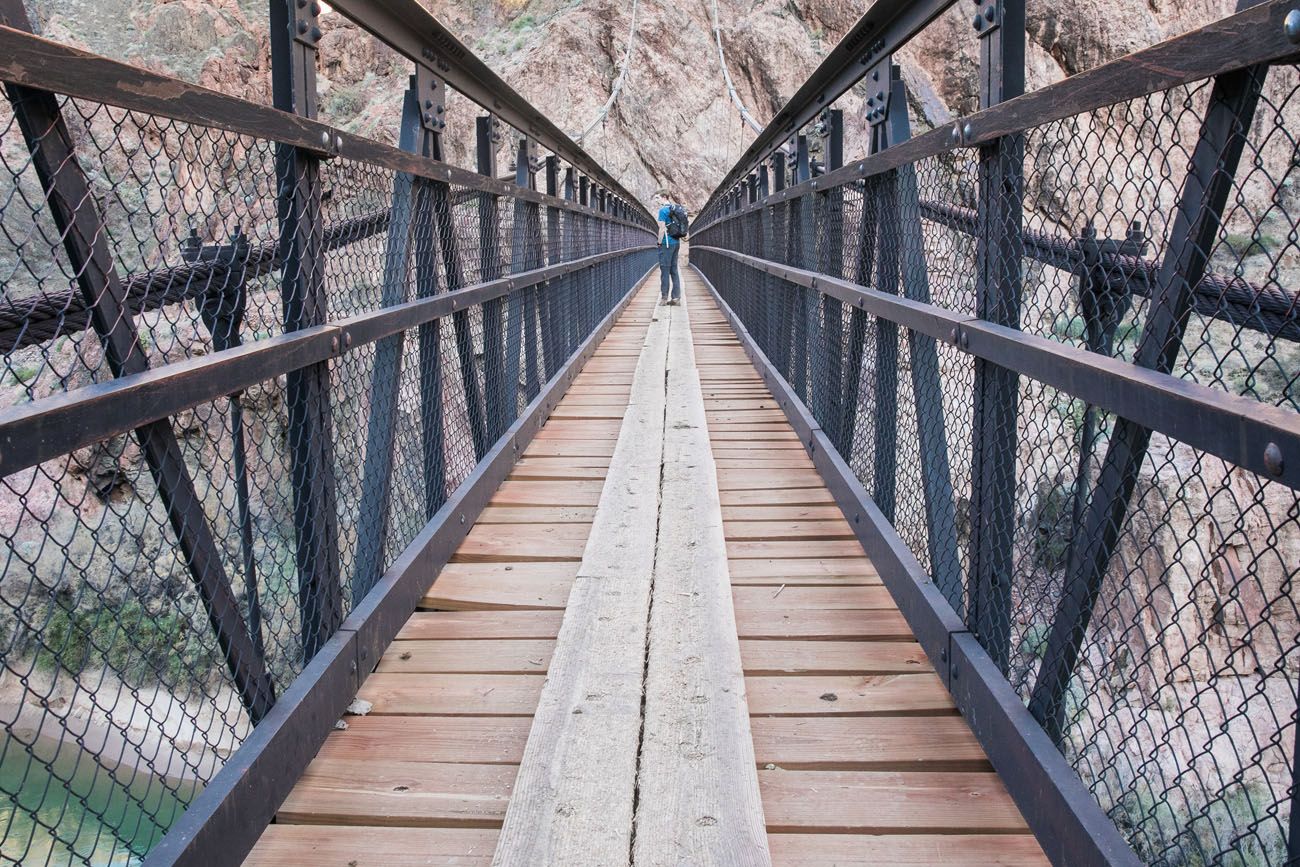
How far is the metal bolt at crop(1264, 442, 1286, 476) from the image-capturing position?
3.57 feet

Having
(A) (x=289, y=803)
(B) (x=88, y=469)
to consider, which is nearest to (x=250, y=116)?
(B) (x=88, y=469)

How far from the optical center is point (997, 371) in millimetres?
2072

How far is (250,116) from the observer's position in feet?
5.89

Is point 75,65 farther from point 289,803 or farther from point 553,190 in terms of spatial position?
point 553,190

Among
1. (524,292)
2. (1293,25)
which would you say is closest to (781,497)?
(524,292)

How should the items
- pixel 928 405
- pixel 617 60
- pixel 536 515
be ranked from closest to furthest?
pixel 928 405 → pixel 536 515 → pixel 617 60

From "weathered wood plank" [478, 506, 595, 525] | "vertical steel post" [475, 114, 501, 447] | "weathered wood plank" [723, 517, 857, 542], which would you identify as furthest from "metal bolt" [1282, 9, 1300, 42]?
"vertical steel post" [475, 114, 501, 447]

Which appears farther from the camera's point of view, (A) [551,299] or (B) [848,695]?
(A) [551,299]

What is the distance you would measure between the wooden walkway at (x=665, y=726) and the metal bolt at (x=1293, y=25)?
1264 mm

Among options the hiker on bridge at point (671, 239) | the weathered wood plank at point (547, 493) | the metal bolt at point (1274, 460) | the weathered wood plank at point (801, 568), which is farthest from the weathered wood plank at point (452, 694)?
the hiker on bridge at point (671, 239)

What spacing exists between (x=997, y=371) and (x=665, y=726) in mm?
978

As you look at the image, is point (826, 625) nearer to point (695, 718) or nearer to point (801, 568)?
point (801, 568)

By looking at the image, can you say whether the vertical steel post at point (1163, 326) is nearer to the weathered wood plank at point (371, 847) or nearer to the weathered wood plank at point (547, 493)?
the weathered wood plank at point (371, 847)

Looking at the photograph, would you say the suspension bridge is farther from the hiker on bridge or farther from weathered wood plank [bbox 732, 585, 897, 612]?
the hiker on bridge
